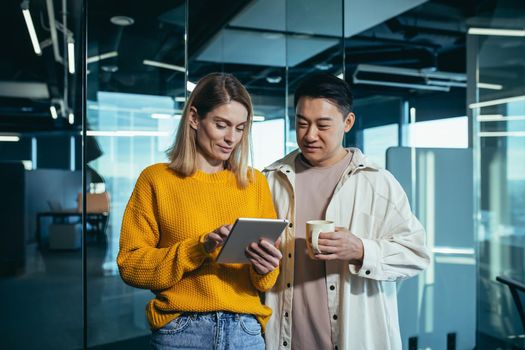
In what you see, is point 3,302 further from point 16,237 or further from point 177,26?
point 177,26

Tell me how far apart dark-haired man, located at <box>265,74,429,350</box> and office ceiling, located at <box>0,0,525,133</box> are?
1428mm

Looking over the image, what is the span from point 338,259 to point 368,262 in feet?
0.37

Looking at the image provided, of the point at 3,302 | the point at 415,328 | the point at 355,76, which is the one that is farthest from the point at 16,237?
the point at 355,76

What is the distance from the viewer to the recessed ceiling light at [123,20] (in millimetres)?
3795

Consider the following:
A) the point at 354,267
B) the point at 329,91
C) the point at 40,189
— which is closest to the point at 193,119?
the point at 329,91

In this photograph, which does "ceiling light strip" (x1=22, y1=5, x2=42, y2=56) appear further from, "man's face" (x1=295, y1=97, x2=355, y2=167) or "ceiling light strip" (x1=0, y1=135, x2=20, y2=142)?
"man's face" (x1=295, y1=97, x2=355, y2=167)

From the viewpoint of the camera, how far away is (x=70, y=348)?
3582 millimetres

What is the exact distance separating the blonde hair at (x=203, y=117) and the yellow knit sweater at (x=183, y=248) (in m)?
0.04

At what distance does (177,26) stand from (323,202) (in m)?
3.14

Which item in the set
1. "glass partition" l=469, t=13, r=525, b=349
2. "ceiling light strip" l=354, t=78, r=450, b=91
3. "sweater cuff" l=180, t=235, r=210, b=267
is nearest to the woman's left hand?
"sweater cuff" l=180, t=235, r=210, b=267

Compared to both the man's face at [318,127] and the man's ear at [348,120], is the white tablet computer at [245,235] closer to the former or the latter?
the man's face at [318,127]

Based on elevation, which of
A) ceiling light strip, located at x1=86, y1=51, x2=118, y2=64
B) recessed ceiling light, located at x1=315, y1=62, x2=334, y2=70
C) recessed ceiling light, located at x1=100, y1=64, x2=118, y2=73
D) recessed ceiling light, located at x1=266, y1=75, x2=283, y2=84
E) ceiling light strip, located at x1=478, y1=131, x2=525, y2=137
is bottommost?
ceiling light strip, located at x1=478, y1=131, x2=525, y2=137

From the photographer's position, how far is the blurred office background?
3344 mm

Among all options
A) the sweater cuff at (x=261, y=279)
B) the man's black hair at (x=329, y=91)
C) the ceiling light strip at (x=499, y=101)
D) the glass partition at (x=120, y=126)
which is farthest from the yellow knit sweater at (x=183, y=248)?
the ceiling light strip at (x=499, y=101)
